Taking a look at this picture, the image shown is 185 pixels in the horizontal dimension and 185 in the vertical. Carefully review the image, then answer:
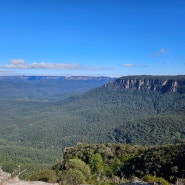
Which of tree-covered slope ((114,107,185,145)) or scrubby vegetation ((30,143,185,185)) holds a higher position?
scrubby vegetation ((30,143,185,185))

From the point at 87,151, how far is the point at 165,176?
17607 mm

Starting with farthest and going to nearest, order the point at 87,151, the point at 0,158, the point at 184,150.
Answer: the point at 0,158, the point at 87,151, the point at 184,150

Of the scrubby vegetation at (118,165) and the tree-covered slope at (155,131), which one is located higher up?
the scrubby vegetation at (118,165)

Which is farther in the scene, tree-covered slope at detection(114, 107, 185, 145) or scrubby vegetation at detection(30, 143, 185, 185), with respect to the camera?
tree-covered slope at detection(114, 107, 185, 145)

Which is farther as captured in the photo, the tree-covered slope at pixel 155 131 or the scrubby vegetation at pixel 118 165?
the tree-covered slope at pixel 155 131

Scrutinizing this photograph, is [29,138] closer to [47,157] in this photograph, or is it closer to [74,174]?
[47,157]

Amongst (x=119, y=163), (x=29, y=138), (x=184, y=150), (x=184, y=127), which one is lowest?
(x=29, y=138)

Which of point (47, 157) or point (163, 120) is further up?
point (163, 120)

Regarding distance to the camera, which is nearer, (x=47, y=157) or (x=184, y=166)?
(x=184, y=166)

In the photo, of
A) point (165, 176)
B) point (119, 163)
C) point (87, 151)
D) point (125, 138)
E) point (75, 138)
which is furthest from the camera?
point (75, 138)

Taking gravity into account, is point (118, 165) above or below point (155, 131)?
above

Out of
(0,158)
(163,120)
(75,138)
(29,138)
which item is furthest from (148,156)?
(29,138)

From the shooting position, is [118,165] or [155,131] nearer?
[118,165]

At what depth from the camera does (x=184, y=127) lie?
14712 cm
